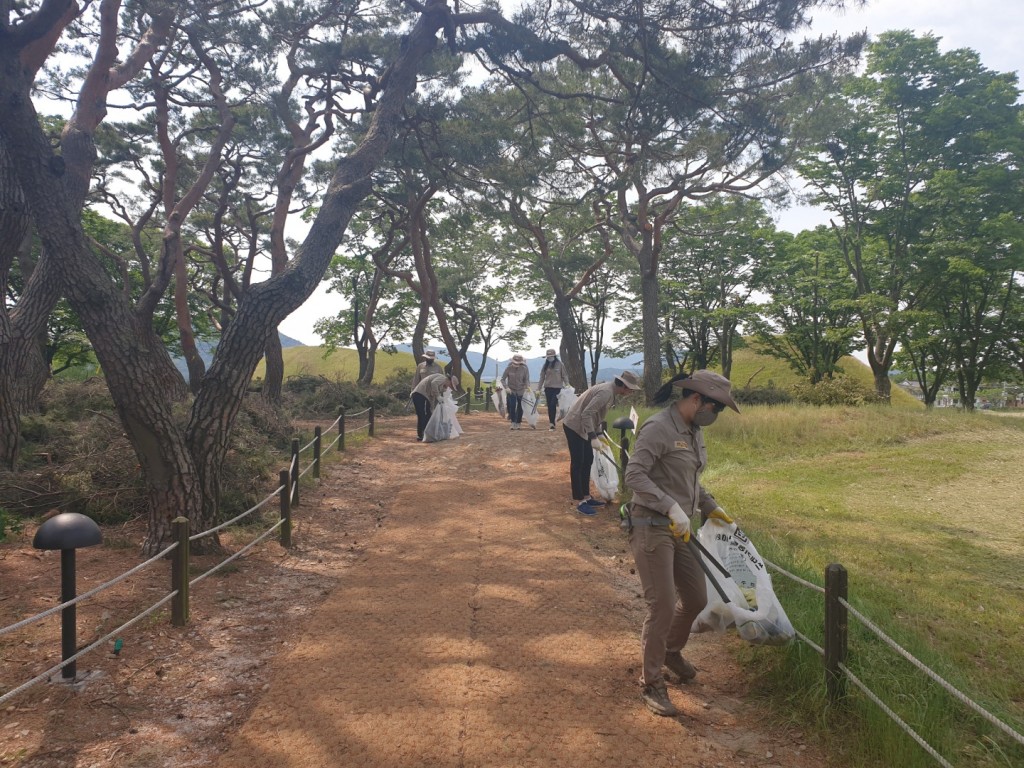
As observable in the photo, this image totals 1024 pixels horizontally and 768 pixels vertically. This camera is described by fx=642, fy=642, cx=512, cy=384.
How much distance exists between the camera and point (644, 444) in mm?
3652

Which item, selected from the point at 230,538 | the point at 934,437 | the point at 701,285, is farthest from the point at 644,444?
the point at 701,285

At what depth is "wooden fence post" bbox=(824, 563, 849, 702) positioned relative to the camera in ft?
11.4

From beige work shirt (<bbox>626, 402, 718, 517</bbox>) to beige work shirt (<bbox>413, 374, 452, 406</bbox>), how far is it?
30.8ft

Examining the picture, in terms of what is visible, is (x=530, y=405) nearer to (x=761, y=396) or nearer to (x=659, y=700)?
(x=761, y=396)

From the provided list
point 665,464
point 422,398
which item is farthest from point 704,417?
point 422,398

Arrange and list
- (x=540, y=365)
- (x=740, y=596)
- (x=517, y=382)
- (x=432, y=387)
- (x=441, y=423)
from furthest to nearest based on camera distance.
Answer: (x=540, y=365) < (x=517, y=382) < (x=441, y=423) < (x=432, y=387) < (x=740, y=596)

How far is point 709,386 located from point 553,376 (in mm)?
10800

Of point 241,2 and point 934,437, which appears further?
point 934,437

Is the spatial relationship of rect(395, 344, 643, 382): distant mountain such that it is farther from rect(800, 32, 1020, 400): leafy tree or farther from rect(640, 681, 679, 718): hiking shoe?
rect(800, 32, 1020, 400): leafy tree

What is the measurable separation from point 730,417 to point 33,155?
12818 mm

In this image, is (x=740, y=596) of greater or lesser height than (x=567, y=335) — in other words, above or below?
below

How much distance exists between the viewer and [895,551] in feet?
21.7

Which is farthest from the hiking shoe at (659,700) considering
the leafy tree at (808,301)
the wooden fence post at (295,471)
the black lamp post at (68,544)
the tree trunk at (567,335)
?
the leafy tree at (808,301)

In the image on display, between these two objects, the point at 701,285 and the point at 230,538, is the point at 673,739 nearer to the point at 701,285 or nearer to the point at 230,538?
the point at 230,538
